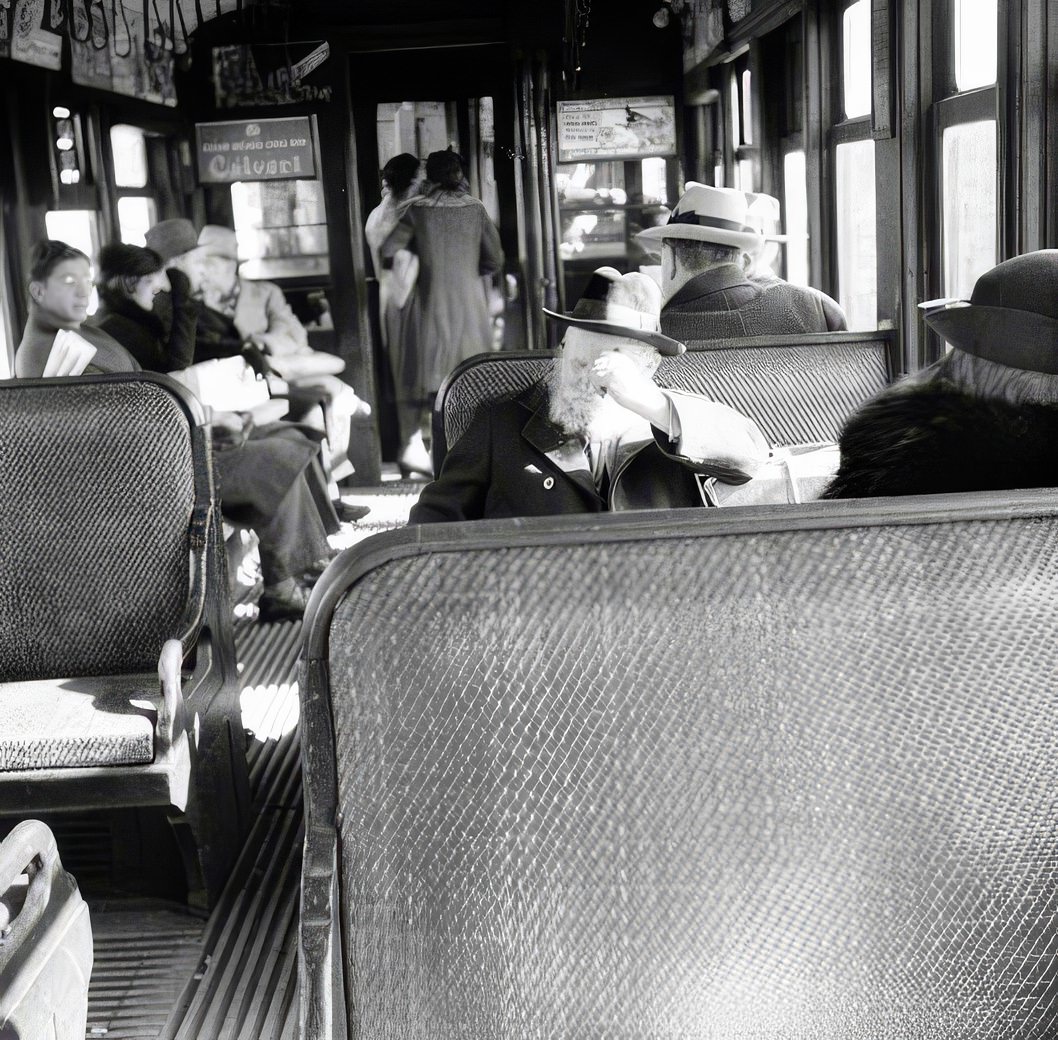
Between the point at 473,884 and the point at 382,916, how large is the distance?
10 centimetres

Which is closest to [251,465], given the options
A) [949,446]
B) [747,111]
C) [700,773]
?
[747,111]

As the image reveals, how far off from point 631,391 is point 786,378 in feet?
2.42

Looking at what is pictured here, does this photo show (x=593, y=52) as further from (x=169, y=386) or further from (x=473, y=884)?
(x=473, y=884)

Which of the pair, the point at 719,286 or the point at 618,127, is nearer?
the point at 719,286

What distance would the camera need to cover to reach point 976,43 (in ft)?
10.5

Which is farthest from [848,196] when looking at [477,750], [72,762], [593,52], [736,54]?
[477,750]

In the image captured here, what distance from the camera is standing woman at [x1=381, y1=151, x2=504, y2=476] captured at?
18.5 ft

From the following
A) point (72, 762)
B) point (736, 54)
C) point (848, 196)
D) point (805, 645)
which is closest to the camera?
point (805, 645)

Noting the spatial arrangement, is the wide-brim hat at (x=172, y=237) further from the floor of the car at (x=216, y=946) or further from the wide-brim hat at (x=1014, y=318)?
the wide-brim hat at (x=1014, y=318)

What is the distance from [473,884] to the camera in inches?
47.1

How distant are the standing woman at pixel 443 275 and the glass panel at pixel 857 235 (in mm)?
1871

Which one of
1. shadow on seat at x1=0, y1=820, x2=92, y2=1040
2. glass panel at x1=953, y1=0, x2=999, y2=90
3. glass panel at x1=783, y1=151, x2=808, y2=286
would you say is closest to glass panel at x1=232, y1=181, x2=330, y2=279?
glass panel at x1=783, y1=151, x2=808, y2=286

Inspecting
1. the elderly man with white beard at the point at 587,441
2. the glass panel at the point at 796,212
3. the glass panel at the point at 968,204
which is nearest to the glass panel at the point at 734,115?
the glass panel at the point at 796,212

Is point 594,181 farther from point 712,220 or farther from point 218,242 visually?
point 712,220
